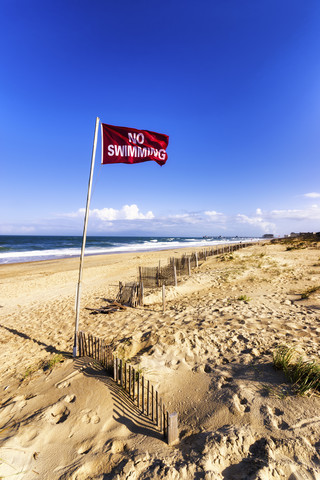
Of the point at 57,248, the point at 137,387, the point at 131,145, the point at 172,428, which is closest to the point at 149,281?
the point at 131,145

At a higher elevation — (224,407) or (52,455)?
(224,407)

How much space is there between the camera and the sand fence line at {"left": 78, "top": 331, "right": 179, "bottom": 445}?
10.1ft

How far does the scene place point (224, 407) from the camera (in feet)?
11.8

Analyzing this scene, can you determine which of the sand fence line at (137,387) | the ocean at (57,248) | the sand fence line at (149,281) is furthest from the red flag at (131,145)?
the ocean at (57,248)

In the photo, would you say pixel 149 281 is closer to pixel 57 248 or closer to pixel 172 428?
pixel 172 428

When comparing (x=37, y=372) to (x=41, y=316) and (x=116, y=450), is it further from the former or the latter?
(x=41, y=316)

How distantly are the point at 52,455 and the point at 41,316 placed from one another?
25.3ft

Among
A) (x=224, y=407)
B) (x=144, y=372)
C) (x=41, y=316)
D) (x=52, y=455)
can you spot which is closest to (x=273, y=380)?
(x=224, y=407)

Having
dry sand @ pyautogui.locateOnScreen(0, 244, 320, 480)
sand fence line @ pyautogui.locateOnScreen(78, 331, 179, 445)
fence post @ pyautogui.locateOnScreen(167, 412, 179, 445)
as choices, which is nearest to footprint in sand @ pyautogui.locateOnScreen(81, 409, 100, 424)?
dry sand @ pyautogui.locateOnScreen(0, 244, 320, 480)

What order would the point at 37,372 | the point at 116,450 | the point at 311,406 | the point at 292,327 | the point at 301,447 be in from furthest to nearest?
the point at 292,327 → the point at 37,372 → the point at 311,406 → the point at 116,450 → the point at 301,447

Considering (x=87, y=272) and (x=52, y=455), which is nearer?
(x=52, y=455)

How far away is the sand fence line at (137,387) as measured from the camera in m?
3.09

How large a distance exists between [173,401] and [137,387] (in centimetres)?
81

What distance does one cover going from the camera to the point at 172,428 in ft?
9.92
